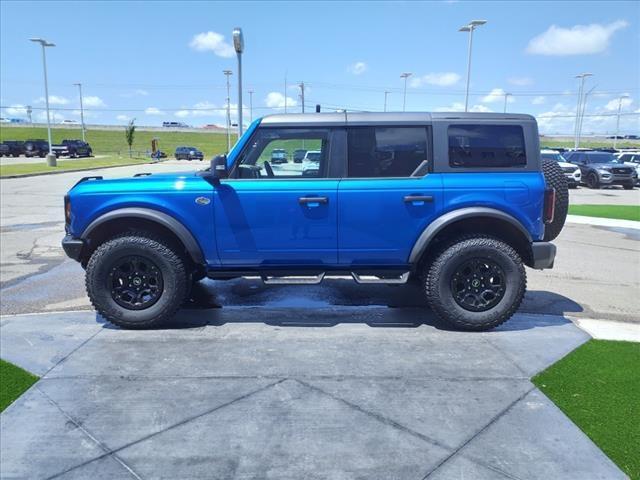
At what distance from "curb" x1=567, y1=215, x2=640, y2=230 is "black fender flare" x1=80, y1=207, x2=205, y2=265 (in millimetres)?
10457

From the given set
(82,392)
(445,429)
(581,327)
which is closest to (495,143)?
(581,327)

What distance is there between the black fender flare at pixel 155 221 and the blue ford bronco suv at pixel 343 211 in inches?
0.4

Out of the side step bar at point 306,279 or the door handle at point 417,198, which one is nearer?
the door handle at point 417,198

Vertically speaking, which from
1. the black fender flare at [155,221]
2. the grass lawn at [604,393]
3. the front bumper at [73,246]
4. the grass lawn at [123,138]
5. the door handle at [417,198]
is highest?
the grass lawn at [123,138]

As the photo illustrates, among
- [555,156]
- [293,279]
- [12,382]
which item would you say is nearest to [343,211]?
A: [293,279]

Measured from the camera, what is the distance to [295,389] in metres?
3.72

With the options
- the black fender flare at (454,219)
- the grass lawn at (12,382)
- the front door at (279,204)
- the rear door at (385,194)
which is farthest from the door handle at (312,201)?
the grass lawn at (12,382)

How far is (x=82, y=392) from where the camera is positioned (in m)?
3.68

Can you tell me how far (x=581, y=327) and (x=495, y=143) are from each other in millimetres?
1997

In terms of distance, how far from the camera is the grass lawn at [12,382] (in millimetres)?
3587

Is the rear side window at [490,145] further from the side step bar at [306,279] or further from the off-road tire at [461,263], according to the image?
the side step bar at [306,279]

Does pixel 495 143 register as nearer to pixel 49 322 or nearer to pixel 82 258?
pixel 82 258

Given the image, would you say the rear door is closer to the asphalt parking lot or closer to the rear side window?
the rear side window

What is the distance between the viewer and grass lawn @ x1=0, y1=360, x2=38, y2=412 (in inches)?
141
